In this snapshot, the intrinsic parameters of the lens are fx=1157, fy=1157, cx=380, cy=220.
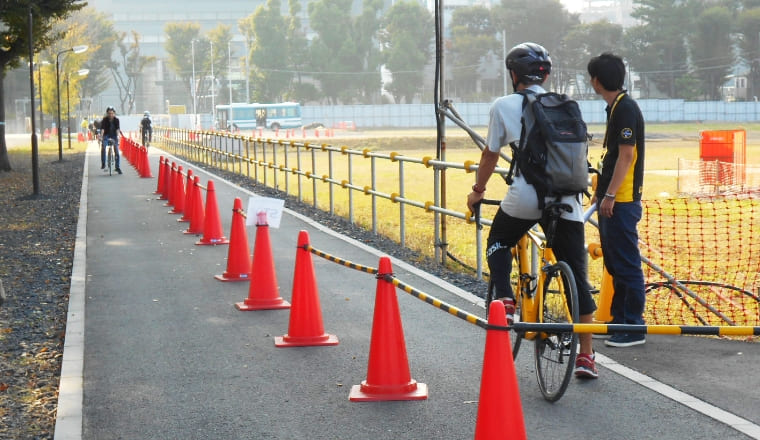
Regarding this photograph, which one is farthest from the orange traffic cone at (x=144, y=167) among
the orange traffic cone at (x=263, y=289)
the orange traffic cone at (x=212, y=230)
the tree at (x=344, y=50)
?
the tree at (x=344, y=50)

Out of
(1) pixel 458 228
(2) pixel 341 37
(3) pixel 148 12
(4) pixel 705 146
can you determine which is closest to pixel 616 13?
(3) pixel 148 12

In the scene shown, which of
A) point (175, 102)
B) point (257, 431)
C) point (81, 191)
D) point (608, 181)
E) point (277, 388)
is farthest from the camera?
point (175, 102)

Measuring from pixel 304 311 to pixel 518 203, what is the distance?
7.80 feet

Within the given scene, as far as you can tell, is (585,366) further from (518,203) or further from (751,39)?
(751,39)

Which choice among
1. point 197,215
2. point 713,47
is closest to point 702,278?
point 197,215

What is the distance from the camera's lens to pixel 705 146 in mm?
30484

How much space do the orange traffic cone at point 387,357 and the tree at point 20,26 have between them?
2359 cm

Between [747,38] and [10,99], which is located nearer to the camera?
[747,38]

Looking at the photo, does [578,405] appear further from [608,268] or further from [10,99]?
[10,99]

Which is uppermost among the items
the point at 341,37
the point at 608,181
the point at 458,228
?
the point at 341,37

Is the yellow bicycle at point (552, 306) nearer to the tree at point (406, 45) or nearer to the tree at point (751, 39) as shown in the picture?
the tree at point (751, 39)

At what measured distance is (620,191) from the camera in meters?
7.82

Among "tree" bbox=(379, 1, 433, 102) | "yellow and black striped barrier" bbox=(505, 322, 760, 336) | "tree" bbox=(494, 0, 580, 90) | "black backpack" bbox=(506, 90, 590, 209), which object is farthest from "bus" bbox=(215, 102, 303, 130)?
"yellow and black striped barrier" bbox=(505, 322, 760, 336)

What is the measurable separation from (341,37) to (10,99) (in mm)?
35587
